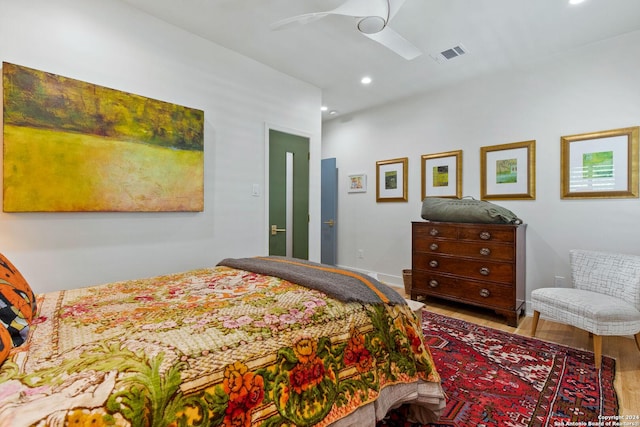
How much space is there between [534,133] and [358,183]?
237 centimetres

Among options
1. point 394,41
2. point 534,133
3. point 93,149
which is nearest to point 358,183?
point 534,133

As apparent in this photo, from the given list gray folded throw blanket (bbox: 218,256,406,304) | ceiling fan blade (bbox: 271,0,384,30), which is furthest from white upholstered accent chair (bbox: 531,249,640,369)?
ceiling fan blade (bbox: 271,0,384,30)

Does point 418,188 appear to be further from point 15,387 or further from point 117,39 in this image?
point 15,387

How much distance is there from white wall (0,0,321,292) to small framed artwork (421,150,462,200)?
179cm

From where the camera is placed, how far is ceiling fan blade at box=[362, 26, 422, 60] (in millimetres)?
2344

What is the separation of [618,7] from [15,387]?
157 inches

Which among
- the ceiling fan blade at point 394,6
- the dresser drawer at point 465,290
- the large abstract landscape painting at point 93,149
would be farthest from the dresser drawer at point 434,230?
the large abstract landscape painting at point 93,149

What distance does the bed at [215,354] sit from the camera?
0.78m

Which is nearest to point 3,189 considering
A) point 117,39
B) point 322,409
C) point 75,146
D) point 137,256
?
point 75,146

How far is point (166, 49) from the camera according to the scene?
2619 millimetres

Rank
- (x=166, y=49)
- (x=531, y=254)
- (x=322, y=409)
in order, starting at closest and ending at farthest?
(x=322, y=409) → (x=166, y=49) → (x=531, y=254)

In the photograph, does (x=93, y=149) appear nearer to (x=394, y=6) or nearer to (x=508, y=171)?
(x=394, y=6)

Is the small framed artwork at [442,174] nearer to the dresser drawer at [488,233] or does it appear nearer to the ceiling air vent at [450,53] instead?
the dresser drawer at [488,233]

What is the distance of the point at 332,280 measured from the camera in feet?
5.46
